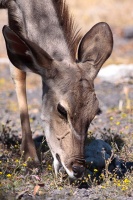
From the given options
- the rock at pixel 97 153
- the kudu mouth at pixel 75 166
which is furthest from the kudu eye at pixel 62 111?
the rock at pixel 97 153

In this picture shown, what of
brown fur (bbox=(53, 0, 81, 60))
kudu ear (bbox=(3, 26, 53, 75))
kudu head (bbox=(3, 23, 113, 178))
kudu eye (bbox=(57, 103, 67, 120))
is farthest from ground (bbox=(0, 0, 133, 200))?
brown fur (bbox=(53, 0, 81, 60))

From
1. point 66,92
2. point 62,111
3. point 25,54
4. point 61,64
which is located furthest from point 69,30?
point 62,111

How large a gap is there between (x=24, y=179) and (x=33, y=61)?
1319 millimetres

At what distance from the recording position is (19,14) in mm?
7867

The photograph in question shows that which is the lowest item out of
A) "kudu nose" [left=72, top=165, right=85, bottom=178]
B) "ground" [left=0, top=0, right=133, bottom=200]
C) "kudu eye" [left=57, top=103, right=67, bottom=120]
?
"ground" [left=0, top=0, right=133, bottom=200]

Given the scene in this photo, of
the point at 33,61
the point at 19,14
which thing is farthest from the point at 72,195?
the point at 19,14

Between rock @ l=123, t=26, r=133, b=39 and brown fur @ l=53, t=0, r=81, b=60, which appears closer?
brown fur @ l=53, t=0, r=81, b=60

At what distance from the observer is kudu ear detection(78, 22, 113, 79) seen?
734 centimetres

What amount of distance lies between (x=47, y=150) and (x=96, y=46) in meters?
1.77

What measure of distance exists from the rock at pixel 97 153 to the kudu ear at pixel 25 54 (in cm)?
131

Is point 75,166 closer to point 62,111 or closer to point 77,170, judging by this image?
point 77,170

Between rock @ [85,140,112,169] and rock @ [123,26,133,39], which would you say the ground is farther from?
rock @ [123,26,133,39]

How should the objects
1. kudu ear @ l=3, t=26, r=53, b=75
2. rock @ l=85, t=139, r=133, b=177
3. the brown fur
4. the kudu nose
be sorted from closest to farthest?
1. the kudu nose
2. kudu ear @ l=3, t=26, r=53, b=75
3. the brown fur
4. rock @ l=85, t=139, r=133, b=177

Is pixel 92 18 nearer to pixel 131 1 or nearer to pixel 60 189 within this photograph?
pixel 131 1
